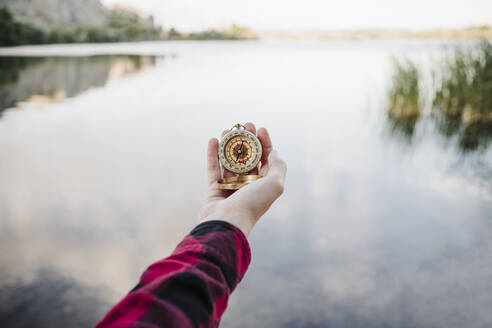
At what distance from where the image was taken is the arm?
0.96 meters

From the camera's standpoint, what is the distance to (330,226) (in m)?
5.24

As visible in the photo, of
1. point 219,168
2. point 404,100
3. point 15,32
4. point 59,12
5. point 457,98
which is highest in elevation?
point 59,12

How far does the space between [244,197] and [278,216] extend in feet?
12.4

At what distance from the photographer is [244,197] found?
178 cm

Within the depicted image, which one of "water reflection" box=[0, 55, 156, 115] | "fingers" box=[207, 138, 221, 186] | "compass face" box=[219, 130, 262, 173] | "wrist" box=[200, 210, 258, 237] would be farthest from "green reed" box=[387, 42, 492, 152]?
"water reflection" box=[0, 55, 156, 115]

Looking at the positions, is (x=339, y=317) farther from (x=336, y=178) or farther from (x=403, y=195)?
(x=336, y=178)

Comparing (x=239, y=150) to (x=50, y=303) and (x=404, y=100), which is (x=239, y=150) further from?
(x=404, y=100)

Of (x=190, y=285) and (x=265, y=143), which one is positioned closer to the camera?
(x=190, y=285)

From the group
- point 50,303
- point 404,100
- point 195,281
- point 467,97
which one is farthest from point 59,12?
point 195,281

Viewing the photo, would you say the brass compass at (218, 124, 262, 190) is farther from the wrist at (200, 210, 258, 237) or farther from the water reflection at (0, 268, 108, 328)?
the water reflection at (0, 268, 108, 328)

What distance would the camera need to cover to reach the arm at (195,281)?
0.96 m

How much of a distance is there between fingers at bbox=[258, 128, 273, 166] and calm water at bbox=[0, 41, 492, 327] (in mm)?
1653

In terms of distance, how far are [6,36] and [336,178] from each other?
125 feet

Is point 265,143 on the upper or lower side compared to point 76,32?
lower
